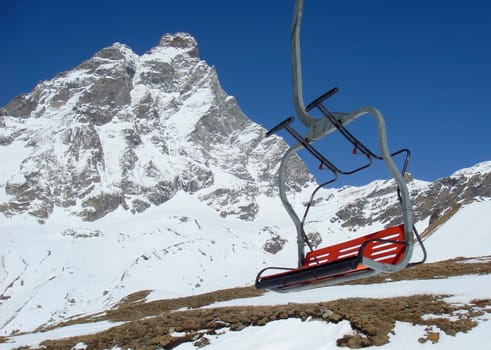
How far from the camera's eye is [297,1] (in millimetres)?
8070

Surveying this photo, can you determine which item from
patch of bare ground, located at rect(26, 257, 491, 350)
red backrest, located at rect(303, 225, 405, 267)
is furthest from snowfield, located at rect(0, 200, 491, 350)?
red backrest, located at rect(303, 225, 405, 267)

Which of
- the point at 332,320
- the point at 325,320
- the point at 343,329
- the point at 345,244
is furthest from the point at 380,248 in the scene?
the point at 325,320

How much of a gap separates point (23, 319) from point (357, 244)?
158 metres

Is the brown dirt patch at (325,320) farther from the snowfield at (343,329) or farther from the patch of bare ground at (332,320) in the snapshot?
the snowfield at (343,329)

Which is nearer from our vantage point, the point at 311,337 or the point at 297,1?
the point at 297,1

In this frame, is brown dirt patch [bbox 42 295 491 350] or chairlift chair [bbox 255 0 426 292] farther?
brown dirt patch [bbox 42 295 491 350]

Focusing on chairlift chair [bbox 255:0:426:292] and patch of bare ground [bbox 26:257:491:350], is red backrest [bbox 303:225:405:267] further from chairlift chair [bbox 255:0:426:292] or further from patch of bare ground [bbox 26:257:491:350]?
patch of bare ground [bbox 26:257:491:350]

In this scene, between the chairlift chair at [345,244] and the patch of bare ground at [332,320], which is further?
the patch of bare ground at [332,320]

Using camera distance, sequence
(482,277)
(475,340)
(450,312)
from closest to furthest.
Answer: (475,340), (450,312), (482,277)

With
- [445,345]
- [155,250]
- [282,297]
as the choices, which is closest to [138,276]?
[155,250]

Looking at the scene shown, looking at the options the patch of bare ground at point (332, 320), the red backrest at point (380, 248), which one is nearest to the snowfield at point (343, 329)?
the patch of bare ground at point (332, 320)

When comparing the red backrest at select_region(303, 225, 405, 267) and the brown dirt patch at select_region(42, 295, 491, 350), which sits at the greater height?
the red backrest at select_region(303, 225, 405, 267)

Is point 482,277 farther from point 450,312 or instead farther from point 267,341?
point 267,341

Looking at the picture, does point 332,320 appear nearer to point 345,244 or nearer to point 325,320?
point 325,320
